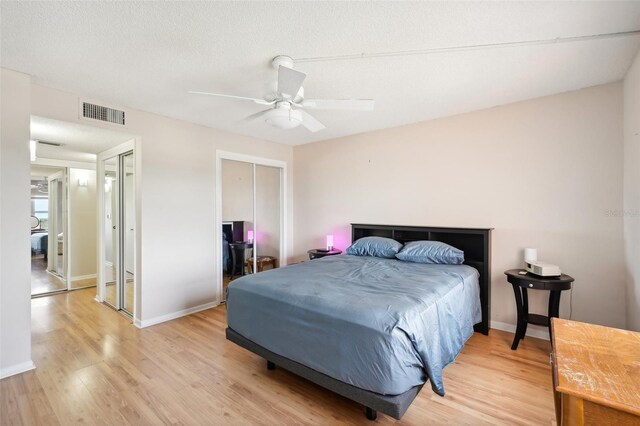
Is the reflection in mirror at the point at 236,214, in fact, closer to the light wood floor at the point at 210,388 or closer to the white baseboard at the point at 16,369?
the light wood floor at the point at 210,388

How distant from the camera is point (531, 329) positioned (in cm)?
312

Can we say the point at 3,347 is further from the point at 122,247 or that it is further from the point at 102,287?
the point at 102,287

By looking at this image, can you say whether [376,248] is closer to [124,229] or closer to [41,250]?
[124,229]

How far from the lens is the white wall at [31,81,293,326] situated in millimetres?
3424

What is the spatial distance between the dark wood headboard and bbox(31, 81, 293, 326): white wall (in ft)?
8.08

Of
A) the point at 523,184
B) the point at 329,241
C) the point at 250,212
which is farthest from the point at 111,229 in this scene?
the point at 523,184

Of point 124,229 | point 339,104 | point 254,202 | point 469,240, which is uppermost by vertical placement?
point 339,104

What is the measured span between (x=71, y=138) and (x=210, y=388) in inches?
142

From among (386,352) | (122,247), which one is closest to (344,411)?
(386,352)

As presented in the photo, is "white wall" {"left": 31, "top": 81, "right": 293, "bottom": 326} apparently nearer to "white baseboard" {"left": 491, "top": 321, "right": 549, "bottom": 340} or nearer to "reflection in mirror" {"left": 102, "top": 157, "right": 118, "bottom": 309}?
"reflection in mirror" {"left": 102, "top": 157, "right": 118, "bottom": 309}

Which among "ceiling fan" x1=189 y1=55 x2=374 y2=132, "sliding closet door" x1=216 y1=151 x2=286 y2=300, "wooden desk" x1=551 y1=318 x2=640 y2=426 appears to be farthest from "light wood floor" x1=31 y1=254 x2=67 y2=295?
"wooden desk" x1=551 y1=318 x2=640 y2=426

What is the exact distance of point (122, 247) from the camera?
399cm

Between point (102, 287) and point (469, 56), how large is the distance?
5503mm

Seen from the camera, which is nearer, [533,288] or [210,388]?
[210,388]
